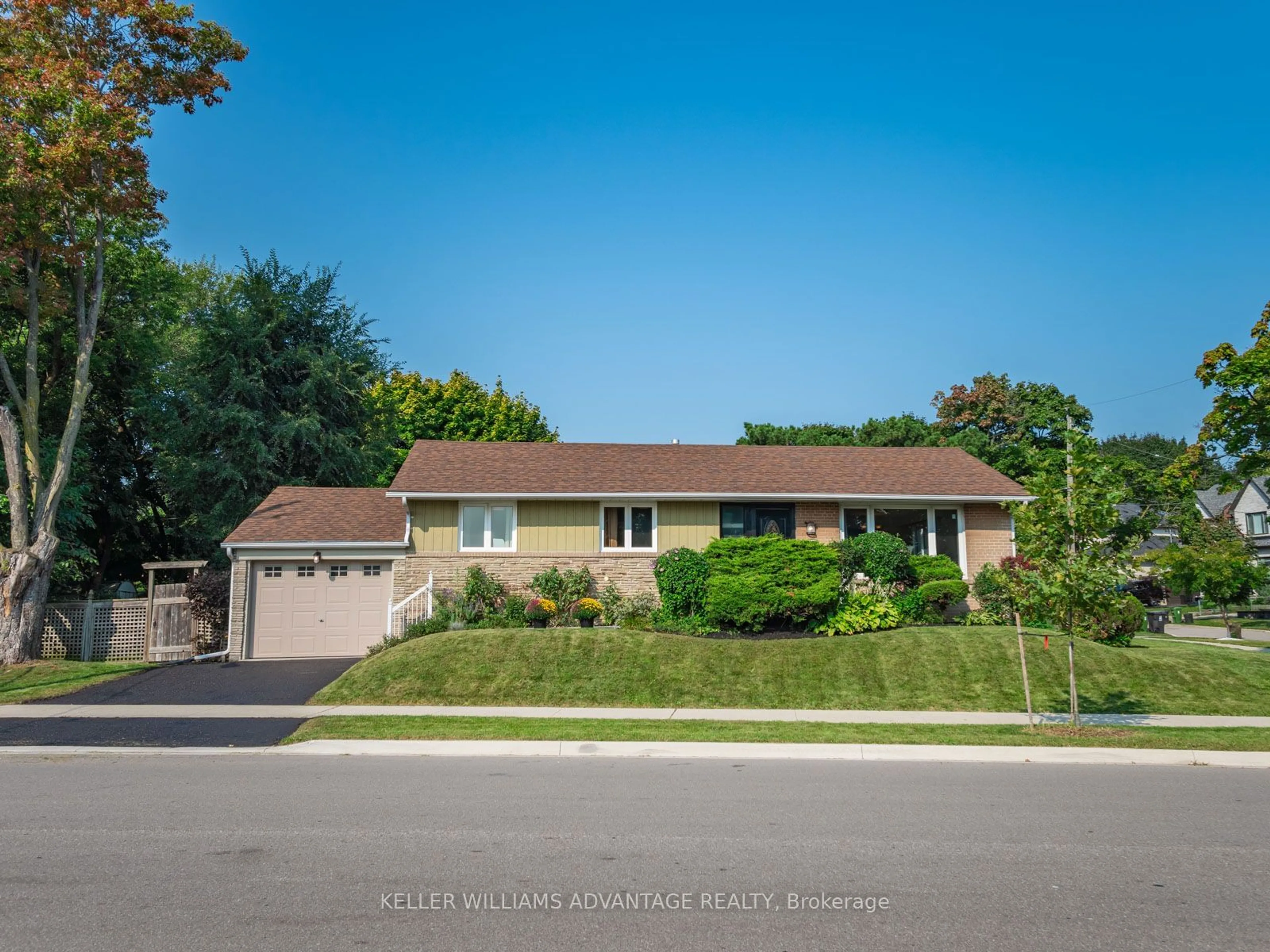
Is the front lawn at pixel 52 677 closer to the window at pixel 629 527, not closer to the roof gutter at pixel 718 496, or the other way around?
the roof gutter at pixel 718 496

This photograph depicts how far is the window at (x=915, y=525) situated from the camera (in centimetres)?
2491

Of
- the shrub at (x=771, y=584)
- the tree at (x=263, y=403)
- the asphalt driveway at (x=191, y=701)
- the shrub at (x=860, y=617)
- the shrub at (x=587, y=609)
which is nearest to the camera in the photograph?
the asphalt driveway at (x=191, y=701)

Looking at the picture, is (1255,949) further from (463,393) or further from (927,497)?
(463,393)

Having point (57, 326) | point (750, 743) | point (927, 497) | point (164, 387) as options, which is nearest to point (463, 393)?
point (164, 387)

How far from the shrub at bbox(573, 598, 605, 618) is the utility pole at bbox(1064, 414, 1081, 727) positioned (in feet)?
35.7

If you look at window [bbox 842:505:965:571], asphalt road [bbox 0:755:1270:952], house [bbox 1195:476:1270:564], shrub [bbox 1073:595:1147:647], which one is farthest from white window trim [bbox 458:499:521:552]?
house [bbox 1195:476:1270:564]

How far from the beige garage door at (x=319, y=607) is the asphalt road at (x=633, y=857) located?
12.6 metres

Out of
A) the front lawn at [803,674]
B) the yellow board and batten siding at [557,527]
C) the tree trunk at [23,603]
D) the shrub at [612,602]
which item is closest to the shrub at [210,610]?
the tree trunk at [23,603]

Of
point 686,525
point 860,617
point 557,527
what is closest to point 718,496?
point 686,525

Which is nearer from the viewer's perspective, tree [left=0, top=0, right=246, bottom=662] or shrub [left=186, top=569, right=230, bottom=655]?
tree [left=0, top=0, right=246, bottom=662]

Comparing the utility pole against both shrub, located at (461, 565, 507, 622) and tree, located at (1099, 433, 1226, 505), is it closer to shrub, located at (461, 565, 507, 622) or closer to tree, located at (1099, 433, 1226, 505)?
tree, located at (1099, 433, 1226, 505)

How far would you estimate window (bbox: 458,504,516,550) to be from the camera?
78.8ft

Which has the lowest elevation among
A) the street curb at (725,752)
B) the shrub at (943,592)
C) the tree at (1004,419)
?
the street curb at (725,752)

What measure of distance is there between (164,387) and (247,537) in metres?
13.5
